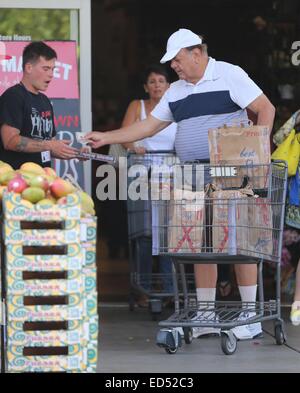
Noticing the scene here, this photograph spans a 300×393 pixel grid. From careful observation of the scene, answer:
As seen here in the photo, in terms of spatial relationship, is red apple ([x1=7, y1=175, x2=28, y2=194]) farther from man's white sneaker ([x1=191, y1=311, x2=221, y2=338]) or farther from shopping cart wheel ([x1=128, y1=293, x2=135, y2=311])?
shopping cart wheel ([x1=128, y1=293, x2=135, y2=311])

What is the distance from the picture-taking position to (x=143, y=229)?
8.70 meters

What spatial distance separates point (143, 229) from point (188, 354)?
1.95 metres

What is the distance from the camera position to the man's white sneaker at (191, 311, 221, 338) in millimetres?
7082

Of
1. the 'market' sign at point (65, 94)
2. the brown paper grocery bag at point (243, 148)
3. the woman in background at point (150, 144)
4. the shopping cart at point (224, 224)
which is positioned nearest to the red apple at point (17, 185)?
the shopping cart at point (224, 224)

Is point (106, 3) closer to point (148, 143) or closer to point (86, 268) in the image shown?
point (148, 143)

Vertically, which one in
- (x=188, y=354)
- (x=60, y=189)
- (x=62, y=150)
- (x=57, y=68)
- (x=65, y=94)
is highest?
(x=57, y=68)

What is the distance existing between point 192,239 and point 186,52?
1.34 meters

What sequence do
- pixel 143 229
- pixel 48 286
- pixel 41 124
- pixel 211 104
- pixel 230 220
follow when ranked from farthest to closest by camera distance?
1. pixel 143 229
2. pixel 41 124
3. pixel 211 104
4. pixel 230 220
5. pixel 48 286

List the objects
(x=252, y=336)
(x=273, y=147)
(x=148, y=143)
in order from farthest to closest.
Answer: (x=273, y=147), (x=148, y=143), (x=252, y=336)

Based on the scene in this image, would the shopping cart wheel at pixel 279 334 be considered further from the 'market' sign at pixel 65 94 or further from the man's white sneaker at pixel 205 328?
the 'market' sign at pixel 65 94

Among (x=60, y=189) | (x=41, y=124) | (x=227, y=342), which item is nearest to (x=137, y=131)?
(x=41, y=124)

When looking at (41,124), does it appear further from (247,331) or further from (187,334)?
(247,331)
